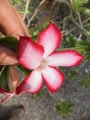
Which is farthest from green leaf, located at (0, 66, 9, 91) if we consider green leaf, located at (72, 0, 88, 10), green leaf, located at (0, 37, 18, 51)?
green leaf, located at (72, 0, 88, 10)

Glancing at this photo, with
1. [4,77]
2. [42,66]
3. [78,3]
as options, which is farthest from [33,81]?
[78,3]

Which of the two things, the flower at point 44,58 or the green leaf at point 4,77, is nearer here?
the flower at point 44,58

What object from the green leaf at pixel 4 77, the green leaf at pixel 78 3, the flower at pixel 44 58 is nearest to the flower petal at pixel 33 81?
the flower at pixel 44 58

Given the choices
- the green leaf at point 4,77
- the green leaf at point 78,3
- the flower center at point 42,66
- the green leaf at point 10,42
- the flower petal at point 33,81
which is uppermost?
the green leaf at point 10,42

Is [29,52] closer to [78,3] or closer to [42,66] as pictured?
[42,66]

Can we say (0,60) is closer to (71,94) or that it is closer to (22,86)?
(22,86)

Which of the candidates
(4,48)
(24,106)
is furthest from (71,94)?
(4,48)

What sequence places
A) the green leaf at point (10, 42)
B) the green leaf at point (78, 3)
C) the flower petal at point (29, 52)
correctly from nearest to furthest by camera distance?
the flower petal at point (29, 52), the green leaf at point (10, 42), the green leaf at point (78, 3)

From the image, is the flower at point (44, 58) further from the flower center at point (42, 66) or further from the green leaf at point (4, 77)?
the green leaf at point (4, 77)
